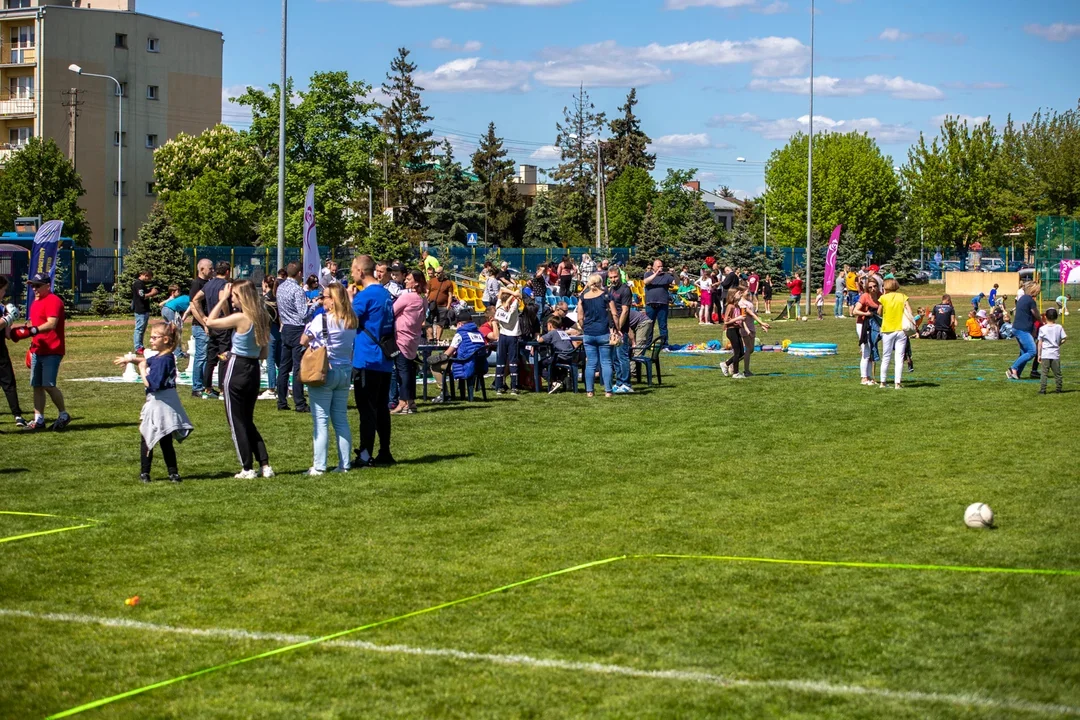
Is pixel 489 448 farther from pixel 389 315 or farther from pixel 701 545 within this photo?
pixel 701 545

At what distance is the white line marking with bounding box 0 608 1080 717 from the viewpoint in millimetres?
5480

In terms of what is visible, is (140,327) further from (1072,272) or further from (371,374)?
→ (1072,272)

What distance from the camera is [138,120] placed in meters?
75.8

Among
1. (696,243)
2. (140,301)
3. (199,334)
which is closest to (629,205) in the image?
(696,243)

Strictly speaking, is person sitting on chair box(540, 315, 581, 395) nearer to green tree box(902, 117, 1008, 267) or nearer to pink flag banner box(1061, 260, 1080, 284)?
pink flag banner box(1061, 260, 1080, 284)

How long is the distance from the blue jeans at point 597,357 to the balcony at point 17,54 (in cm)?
6246

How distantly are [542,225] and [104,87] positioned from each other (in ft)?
104

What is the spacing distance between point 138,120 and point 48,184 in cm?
1615

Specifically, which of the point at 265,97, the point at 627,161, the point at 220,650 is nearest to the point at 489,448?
the point at 220,650

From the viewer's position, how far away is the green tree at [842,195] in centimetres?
8456

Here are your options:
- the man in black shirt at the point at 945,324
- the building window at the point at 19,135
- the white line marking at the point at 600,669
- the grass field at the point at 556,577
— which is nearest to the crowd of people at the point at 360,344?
the grass field at the point at 556,577

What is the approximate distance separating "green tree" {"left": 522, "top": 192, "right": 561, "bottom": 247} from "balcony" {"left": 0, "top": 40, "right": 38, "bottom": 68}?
3494 cm

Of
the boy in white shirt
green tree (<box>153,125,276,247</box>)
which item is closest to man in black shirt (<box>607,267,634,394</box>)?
the boy in white shirt

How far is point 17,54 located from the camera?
72.4m
